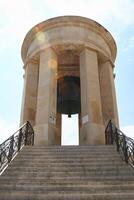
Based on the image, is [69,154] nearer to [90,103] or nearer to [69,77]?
[90,103]

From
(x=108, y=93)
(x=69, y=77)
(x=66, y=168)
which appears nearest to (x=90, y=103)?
(x=108, y=93)

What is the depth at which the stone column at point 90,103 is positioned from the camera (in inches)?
456

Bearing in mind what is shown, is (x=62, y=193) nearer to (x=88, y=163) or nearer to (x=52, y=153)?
(x=88, y=163)

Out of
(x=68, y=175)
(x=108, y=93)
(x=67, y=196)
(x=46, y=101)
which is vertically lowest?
(x=67, y=196)

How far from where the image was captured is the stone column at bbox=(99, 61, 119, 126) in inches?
526

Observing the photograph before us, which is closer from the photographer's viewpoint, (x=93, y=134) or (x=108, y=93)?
(x=93, y=134)

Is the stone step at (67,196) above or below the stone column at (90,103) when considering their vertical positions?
below

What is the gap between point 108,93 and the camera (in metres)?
13.9

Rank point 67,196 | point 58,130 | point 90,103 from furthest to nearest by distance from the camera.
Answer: point 58,130 < point 90,103 < point 67,196

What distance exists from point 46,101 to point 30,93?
2.06 m

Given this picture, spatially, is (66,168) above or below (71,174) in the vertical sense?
above

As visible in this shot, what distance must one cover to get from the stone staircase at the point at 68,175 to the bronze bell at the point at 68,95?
623cm

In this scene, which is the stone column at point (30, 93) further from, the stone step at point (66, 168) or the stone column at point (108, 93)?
the stone step at point (66, 168)

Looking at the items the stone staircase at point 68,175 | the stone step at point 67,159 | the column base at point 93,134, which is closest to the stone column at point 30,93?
the column base at point 93,134
